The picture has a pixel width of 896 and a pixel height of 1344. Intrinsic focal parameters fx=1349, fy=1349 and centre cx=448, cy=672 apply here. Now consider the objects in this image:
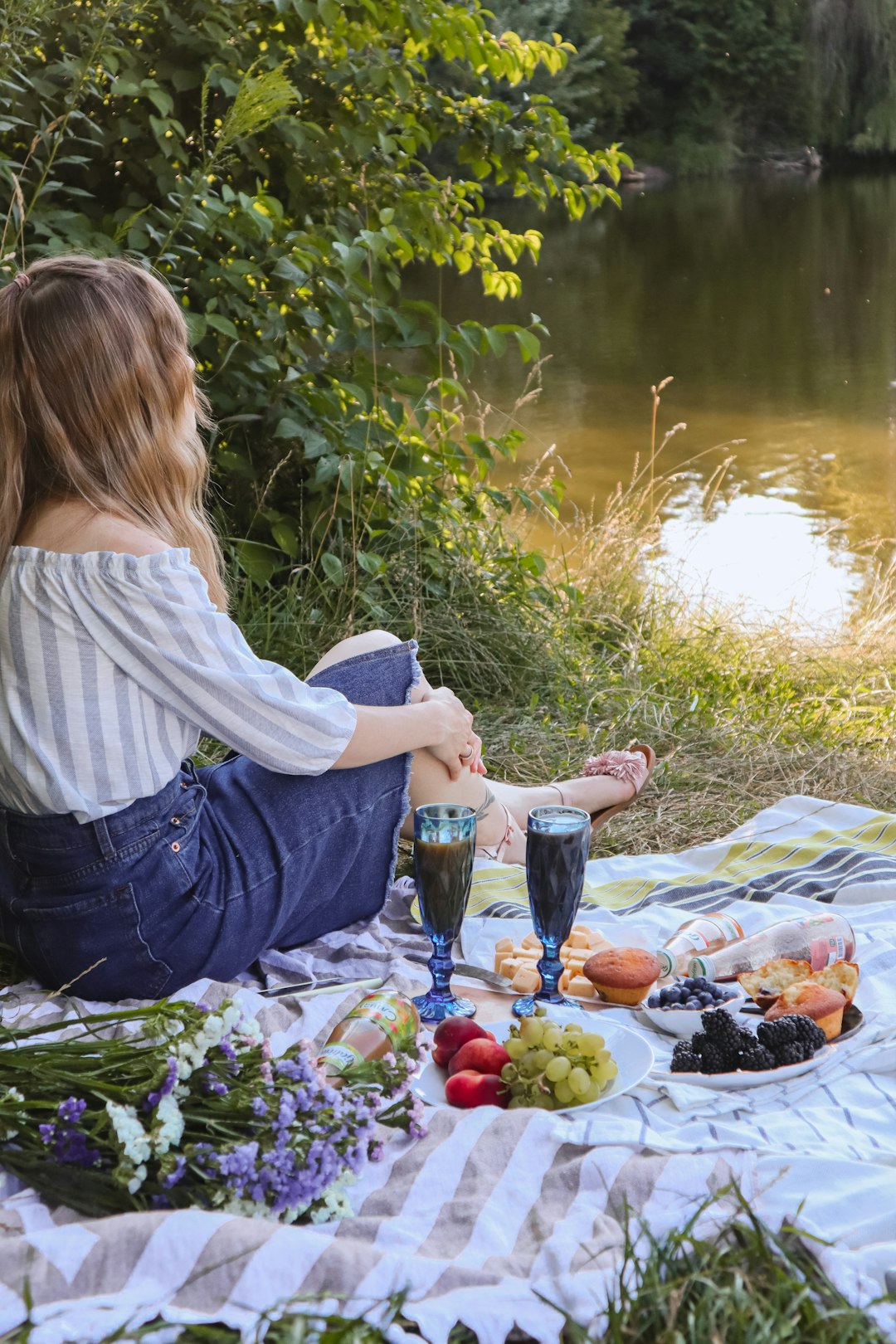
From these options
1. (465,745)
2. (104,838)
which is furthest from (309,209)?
(104,838)

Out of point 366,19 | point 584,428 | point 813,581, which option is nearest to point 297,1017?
point 366,19

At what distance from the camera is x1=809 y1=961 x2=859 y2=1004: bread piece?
199 centimetres

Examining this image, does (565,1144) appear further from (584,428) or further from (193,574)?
(584,428)

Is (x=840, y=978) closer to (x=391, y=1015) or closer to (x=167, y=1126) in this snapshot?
(x=391, y=1015)

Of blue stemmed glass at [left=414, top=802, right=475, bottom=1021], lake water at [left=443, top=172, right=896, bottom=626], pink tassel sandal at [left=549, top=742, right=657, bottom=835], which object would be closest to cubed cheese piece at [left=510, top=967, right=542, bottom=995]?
blue stemmed glass at [left=414, top=802, right=475, bottom=1021]

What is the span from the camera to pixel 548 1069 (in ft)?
5.55

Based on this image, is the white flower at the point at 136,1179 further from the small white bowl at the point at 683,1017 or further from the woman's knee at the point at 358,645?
the woman's knee at the point at 358,645

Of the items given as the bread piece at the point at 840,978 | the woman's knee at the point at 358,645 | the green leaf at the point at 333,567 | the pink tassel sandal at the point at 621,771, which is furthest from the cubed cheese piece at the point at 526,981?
the green leaf at the point at 333,567

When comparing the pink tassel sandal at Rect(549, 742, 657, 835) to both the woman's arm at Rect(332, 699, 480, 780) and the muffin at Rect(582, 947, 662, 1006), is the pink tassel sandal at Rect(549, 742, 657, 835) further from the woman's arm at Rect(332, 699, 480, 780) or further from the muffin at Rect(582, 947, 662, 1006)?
the muffin at Rect(582, 947, 662, 1006)

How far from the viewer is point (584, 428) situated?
9117 mm

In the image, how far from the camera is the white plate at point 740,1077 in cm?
182

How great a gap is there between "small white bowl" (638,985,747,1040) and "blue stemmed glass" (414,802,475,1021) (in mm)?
309

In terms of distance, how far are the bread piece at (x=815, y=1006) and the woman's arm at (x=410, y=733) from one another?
2.39 feet

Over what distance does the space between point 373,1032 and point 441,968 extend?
32cm
